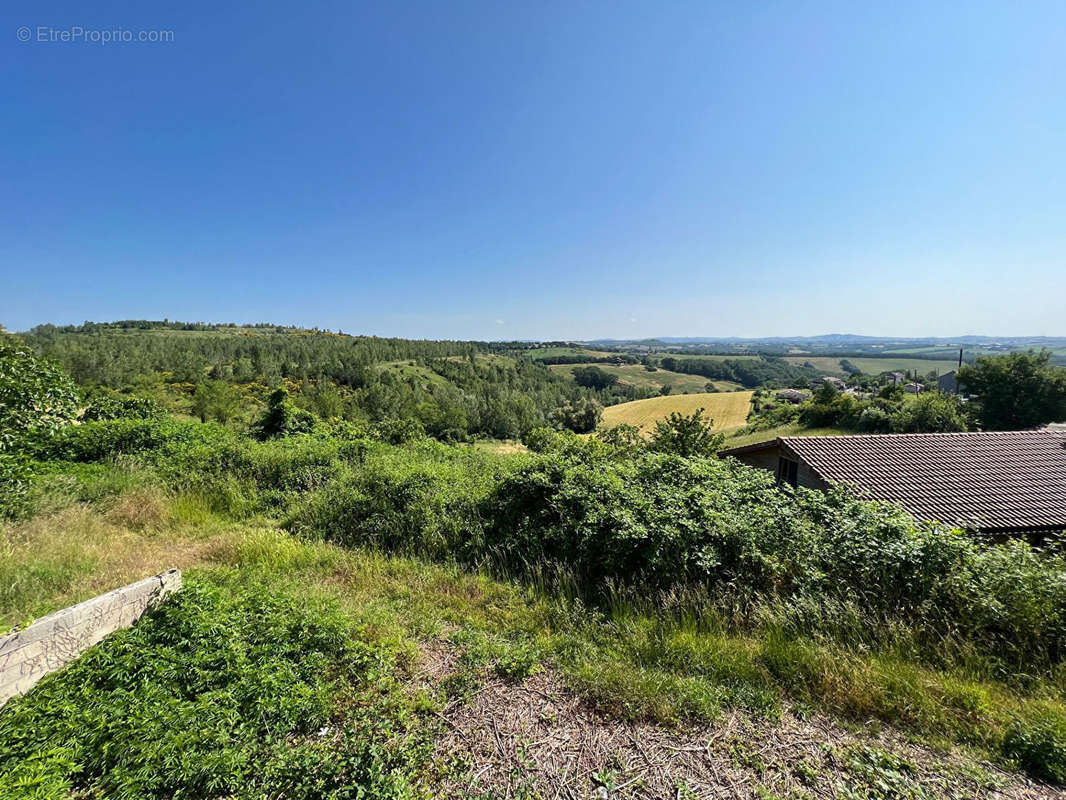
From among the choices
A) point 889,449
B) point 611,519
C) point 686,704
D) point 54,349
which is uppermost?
point 54,349

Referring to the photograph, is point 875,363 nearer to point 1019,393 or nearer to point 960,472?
point 1019,393

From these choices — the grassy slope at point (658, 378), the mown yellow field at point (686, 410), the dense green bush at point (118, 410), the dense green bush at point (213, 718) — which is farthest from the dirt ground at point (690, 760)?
the grassy slope at point (658, 378)

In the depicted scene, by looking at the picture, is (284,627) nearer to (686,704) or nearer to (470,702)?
(470,702)

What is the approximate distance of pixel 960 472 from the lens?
43.5ft

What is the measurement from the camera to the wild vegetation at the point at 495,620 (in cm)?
246

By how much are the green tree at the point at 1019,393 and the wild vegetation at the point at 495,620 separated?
53.8 meters

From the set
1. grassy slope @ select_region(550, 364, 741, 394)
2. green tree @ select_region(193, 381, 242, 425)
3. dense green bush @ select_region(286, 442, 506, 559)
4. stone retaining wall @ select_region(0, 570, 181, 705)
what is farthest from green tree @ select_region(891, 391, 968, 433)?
grassy slope @ select_region(550, 364, 741, 394)

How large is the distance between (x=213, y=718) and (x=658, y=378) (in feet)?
442

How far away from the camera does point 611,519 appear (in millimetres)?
5121

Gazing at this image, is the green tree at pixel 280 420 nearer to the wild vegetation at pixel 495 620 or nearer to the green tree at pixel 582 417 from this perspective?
the wild vegetation at pixel 495 620

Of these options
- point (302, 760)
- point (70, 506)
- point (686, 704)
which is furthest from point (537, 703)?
point (70, 506)

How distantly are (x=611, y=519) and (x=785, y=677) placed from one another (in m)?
2.30

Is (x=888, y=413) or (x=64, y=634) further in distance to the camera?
(x=888, y=413)

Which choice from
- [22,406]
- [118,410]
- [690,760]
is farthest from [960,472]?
[118,410]
